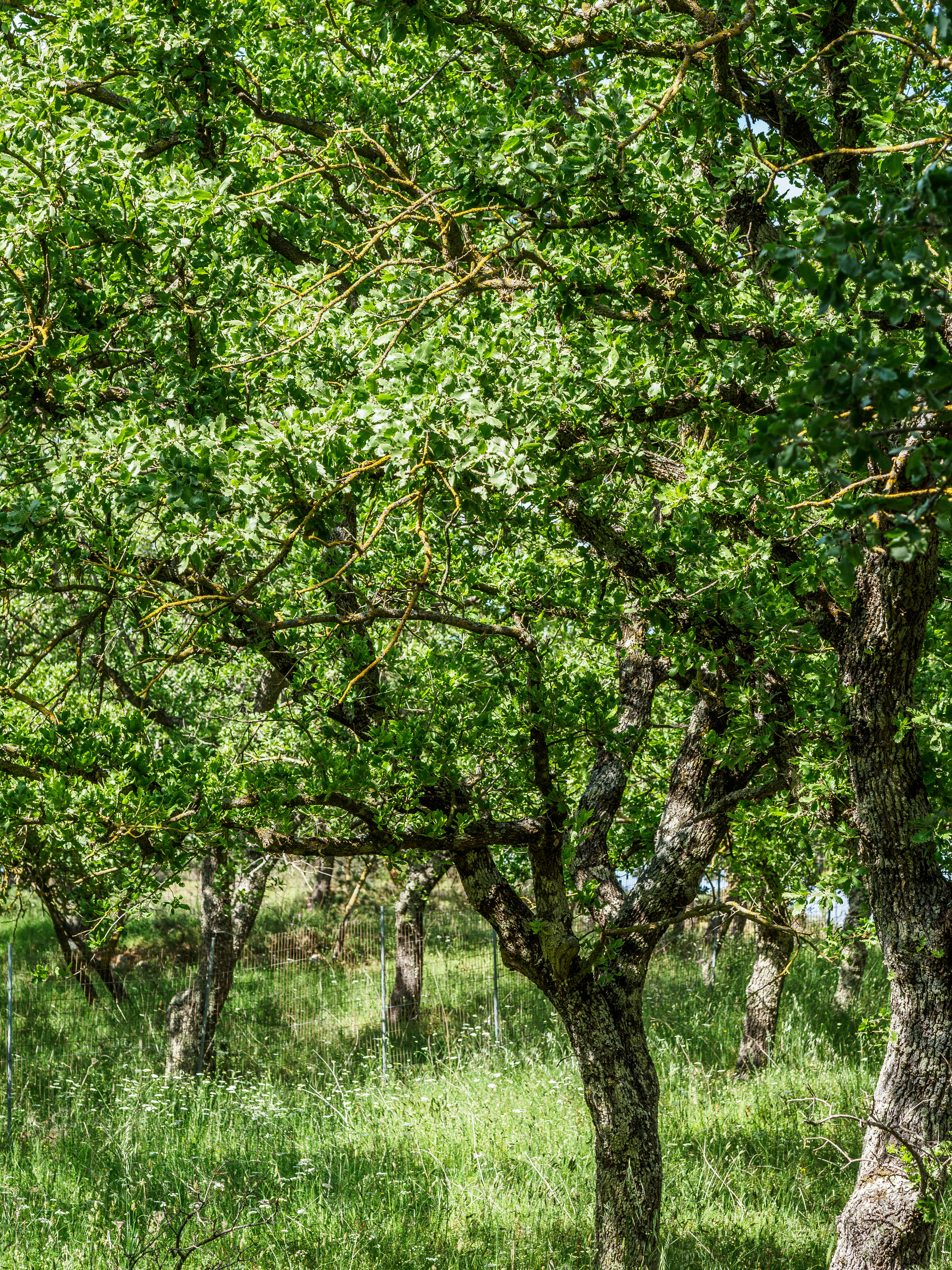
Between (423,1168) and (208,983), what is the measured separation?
13.0 feet

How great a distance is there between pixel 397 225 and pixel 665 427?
5.60ft

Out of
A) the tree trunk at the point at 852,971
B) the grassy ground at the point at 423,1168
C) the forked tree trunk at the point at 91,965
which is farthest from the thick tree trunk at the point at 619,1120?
the tree trunk at the point at 852,971

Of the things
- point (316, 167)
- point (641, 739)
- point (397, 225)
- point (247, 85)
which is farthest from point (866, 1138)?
point (247, 85)

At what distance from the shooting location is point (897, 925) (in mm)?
4914

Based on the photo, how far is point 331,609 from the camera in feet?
21.1

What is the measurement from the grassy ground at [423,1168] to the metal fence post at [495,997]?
95 centimetres

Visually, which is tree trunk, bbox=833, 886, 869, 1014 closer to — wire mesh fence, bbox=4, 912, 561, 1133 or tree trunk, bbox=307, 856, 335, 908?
wire mesh fence, bbox=4, 912, 561, 1133

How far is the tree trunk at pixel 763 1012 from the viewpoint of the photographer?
10.7m

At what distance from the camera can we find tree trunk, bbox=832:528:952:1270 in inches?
184

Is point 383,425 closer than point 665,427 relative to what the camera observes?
Yes

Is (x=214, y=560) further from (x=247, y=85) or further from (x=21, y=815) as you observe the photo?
(x=247, y=85)

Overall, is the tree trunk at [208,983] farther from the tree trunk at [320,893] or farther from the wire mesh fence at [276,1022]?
the tree trunk at [320,893]

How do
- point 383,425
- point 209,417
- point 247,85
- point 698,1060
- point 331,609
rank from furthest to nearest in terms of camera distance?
1. point 698,1060
2. point 247,85
3. point 331,609
4. point 209,417
5. point 383,425

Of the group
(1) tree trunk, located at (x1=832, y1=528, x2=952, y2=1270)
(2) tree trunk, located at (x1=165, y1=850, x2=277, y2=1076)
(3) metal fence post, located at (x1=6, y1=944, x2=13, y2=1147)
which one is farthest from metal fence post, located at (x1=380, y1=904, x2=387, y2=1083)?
(1) tree trunk, located at (x1=832, y1=528, x2=952, y2=1270)
